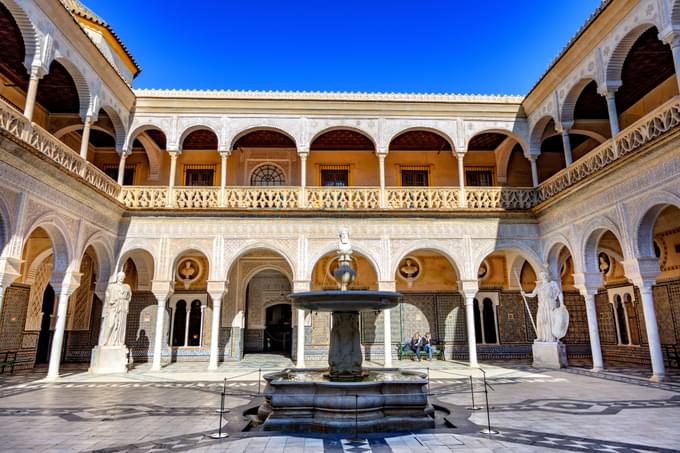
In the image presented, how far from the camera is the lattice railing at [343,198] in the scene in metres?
11.9

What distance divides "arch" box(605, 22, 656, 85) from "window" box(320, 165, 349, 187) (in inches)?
311

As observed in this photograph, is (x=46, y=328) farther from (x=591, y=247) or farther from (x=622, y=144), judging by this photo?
(x=622, y=144)

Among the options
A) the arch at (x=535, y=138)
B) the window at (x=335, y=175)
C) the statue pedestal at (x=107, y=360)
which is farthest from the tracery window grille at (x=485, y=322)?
the statue pedestal at (x=107, y=360)

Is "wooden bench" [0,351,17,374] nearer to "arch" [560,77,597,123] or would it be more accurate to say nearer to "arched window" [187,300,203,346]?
"arched window" [187,300,203,346]

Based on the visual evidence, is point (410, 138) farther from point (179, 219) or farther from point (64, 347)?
point (64, 347)

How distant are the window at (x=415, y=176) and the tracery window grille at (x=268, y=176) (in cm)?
411

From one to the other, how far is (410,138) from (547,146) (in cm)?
469

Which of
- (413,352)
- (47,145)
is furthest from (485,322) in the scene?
(47,145)

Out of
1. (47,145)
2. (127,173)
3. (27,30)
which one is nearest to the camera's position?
(27,30)

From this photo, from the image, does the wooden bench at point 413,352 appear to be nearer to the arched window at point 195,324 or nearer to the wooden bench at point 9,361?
the arched window at point 195,324

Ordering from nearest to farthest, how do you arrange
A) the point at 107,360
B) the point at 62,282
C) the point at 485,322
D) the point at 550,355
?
the point at 62,282 < the point at 107,360 < the point at 550,355 < the point at 485,322

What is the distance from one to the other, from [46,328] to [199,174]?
21.6 feet

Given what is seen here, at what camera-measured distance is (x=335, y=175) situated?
14.8 meters

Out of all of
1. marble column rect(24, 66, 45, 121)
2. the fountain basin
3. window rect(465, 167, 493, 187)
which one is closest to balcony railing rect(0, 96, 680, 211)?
window rect(465, 167, 493, 187)
